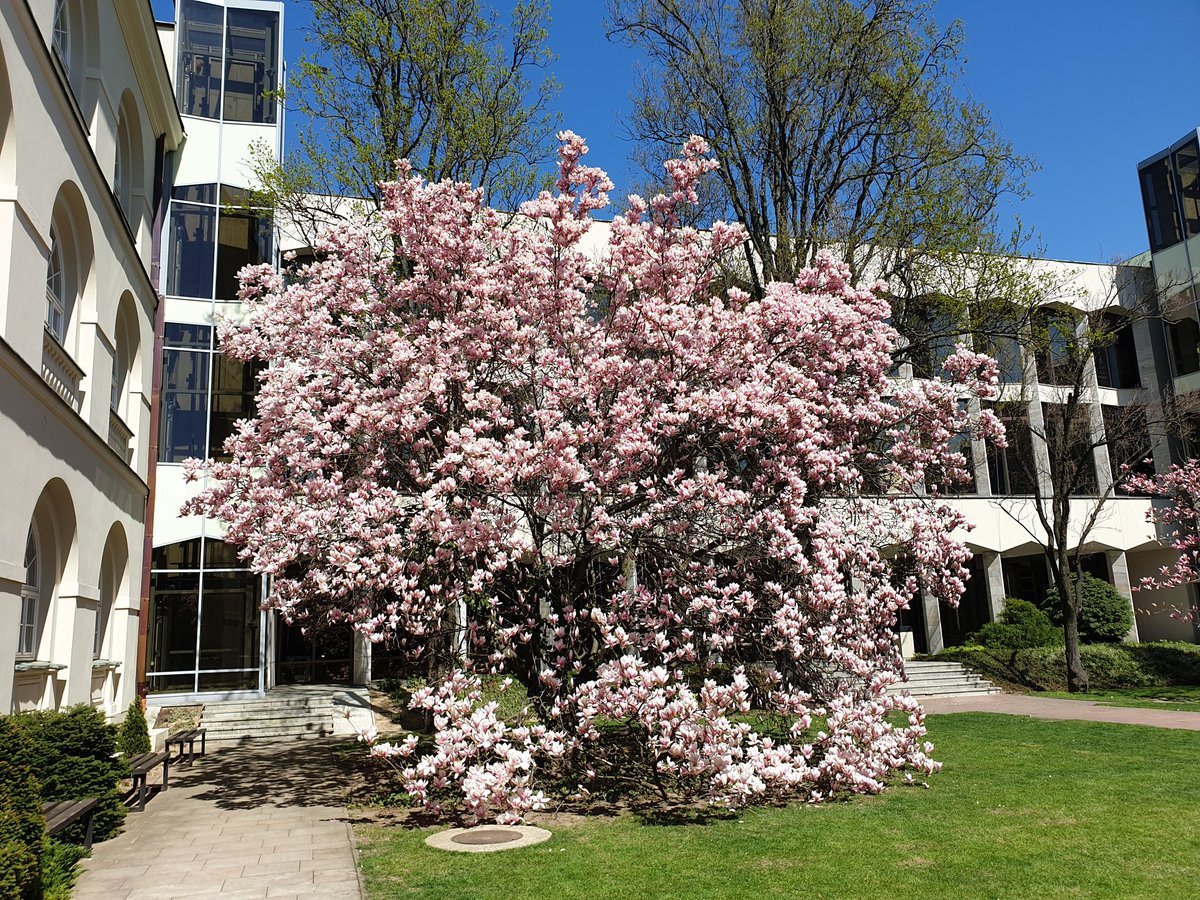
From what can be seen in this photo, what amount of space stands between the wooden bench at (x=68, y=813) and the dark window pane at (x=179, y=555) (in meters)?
12.3

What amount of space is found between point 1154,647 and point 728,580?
67.6 feet

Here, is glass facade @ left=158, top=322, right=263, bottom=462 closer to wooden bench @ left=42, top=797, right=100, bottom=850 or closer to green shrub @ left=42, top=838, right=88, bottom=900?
wooden bench @ left=42, top=797, right=100, bottom=850

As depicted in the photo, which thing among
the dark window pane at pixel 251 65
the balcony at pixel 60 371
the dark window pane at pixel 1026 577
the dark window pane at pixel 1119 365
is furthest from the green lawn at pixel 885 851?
the dark window pane at pixel 1119 365

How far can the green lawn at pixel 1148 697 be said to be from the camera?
62.4 ft

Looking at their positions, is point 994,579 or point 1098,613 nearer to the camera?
point 1098,613

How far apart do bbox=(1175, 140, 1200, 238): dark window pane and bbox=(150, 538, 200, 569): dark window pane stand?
3354cm

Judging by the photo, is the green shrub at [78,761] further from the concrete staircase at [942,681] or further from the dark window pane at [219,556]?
the concrete staircase at [942,681]

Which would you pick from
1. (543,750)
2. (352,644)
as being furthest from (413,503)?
(352,644)

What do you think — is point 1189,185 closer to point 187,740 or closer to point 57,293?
point 57,293

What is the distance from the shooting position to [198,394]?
69.5ft

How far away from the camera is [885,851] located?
7441 mm

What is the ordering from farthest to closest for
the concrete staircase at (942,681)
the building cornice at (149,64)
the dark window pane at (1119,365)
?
the dark window pane at (1119,365)
the concrete staircase at (942,681)
the building cornice at (149,64)

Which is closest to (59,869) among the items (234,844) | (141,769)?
(234,844)

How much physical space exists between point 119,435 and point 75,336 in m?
2.88
